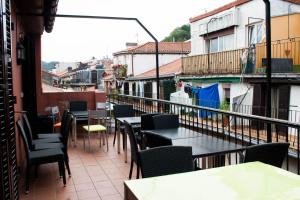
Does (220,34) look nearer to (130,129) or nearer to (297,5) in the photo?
(297,5)

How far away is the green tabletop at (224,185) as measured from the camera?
4.62 feet

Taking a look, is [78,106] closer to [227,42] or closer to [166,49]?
[227,42]

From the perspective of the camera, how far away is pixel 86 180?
3783 mm

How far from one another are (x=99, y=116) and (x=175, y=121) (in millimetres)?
2271

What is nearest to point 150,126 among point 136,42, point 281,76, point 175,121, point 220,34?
point 175,121

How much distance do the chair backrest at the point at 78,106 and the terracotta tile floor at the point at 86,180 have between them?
74.4 inches

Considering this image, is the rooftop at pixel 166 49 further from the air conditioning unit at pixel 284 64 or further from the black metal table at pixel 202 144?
the black metal table at pixel 202 144

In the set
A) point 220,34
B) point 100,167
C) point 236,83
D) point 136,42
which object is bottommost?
point 100,167

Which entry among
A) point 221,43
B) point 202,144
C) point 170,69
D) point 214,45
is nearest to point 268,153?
point 202,144

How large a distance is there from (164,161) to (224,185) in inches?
22.5

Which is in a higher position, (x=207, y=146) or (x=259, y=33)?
(x=259, y=33)

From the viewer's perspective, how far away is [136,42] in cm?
3150

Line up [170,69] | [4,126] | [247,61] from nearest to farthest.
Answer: [4,126] < [247,61] < [170,69]

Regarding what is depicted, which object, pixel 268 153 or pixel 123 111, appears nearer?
pixel 268 153
